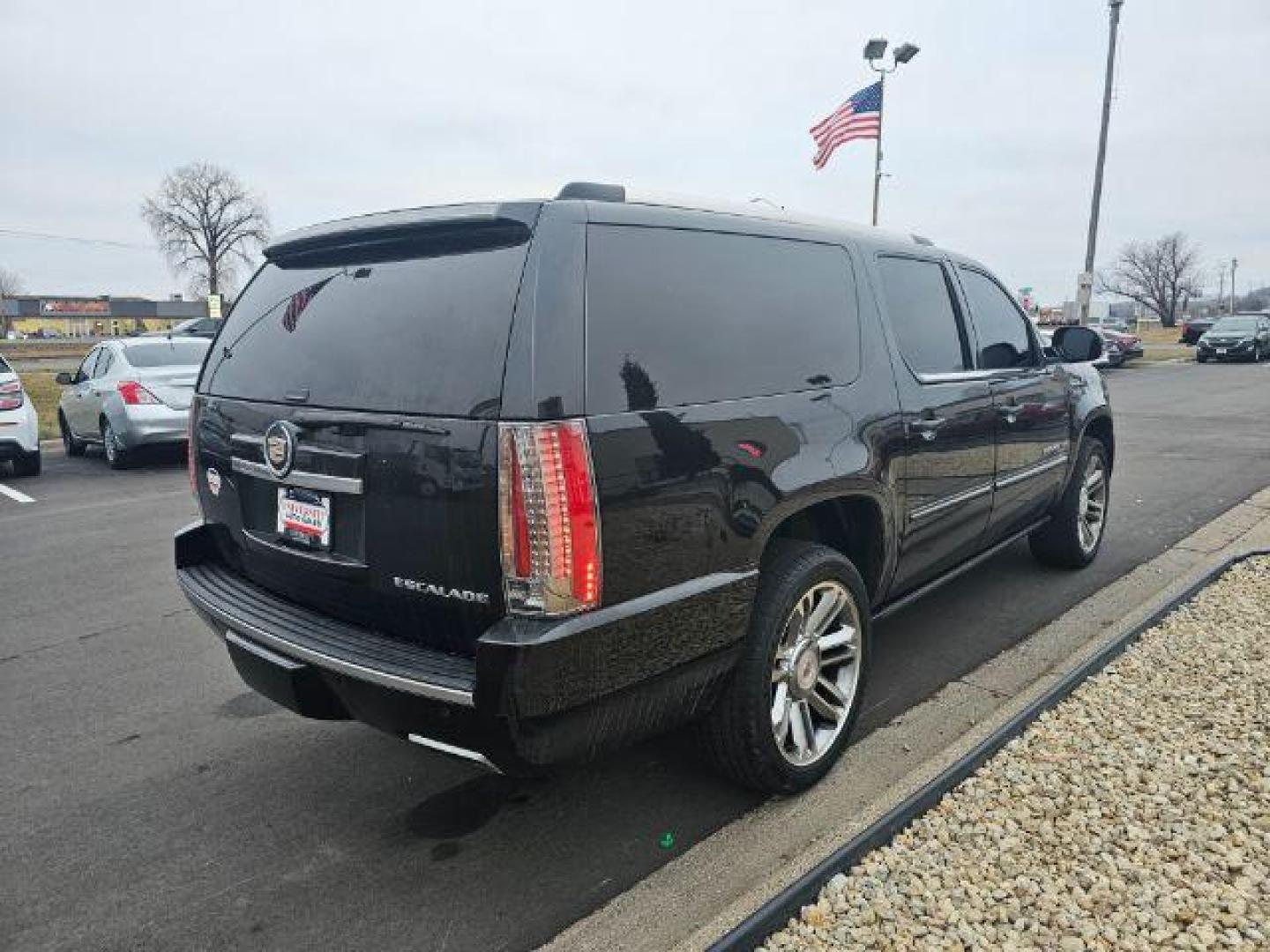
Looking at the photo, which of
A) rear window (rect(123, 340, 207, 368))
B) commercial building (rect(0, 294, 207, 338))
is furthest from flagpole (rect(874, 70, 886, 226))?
commercial building (rect(0, 294, 207, 338))

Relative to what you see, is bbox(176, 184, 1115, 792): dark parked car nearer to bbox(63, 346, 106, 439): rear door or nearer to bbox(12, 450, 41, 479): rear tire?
bbox(12, 450, 41, 479): rear tire

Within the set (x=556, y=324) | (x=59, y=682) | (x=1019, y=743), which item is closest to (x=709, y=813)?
(x=1019, y=743)

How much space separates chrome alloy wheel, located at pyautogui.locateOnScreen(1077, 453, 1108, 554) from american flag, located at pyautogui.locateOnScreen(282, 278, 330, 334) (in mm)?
4189

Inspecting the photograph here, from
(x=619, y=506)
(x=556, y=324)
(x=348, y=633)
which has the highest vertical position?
(x=556, y=324)

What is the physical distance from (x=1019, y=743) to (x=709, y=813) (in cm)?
105

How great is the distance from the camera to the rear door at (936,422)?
3.41 m

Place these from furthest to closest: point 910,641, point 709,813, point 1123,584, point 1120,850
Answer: point 1123,584 < point 910,641 < point 709,813 < point 1120,850

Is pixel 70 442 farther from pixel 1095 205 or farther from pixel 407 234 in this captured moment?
pixel 1095 205

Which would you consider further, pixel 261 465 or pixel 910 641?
pixel 910 641

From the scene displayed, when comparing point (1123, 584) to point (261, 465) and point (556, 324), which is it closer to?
point (556, 324)

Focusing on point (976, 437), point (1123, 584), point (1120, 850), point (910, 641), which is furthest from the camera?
point (1123, 584)

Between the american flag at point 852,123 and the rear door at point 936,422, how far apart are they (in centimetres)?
1515

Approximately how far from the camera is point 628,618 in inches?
88.4

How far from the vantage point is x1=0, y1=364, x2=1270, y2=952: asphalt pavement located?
7.82 feet
